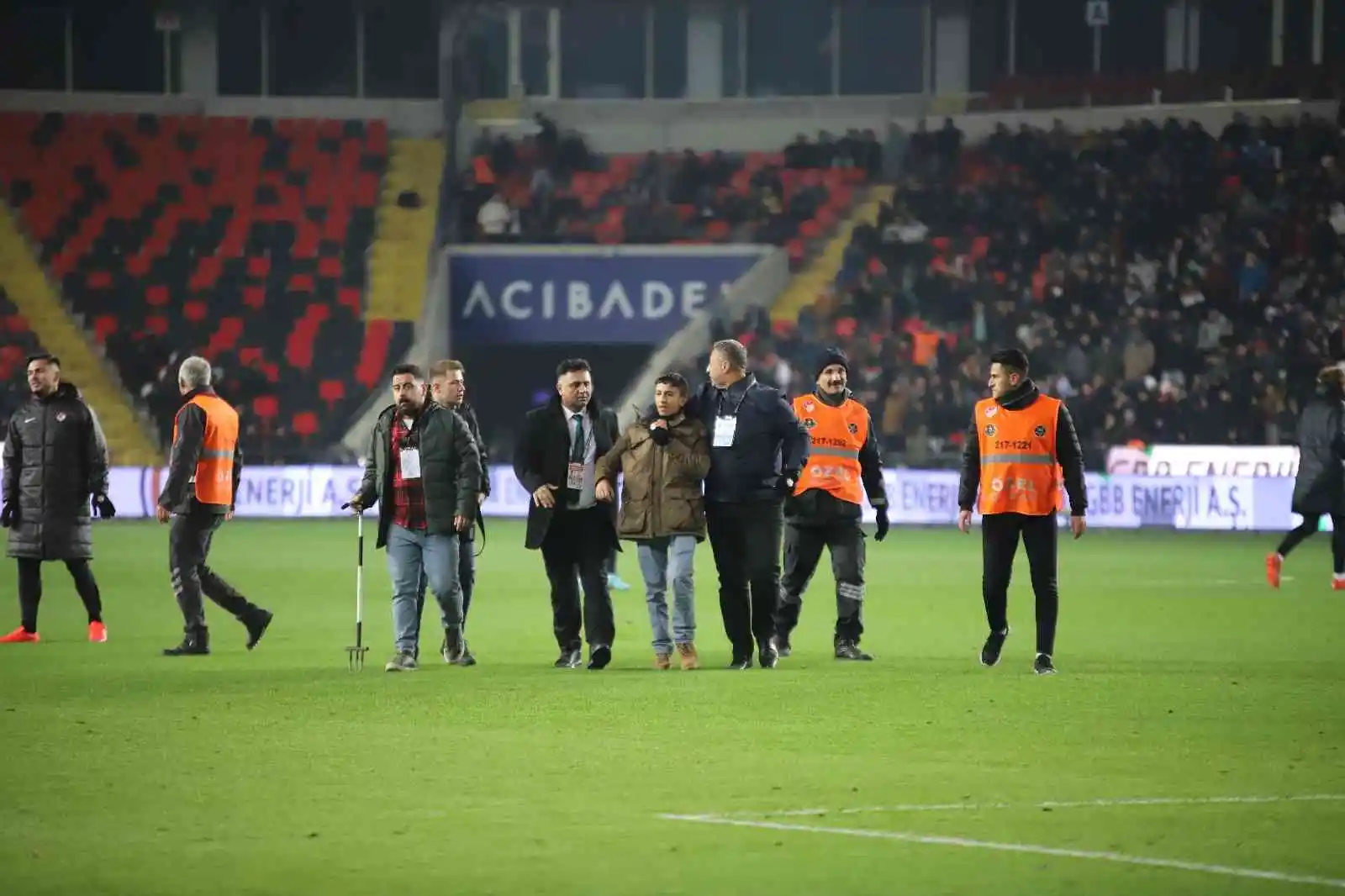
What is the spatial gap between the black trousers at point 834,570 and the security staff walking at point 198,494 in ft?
12.4

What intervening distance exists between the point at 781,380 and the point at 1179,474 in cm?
796

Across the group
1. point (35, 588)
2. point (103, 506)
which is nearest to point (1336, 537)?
point (103, 506)

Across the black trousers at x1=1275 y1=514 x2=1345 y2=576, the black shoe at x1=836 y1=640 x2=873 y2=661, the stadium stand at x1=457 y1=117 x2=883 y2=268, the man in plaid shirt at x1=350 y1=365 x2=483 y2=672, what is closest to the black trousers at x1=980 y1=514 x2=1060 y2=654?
the black shoe at x1=836 y1=640 x2=873 y2=661

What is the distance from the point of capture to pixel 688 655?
16.1 metres

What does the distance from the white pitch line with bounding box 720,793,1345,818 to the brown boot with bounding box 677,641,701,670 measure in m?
6.04

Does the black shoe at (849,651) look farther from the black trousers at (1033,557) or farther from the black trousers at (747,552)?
the black trousers at (1033,557)

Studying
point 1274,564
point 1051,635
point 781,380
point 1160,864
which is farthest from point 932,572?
point 1160,864

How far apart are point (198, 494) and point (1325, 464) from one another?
12.2 m

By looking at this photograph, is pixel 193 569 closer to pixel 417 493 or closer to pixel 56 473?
pixel 56 473

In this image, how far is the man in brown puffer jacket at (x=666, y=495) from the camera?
15.7 meters

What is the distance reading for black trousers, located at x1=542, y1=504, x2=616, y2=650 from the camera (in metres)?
16.3

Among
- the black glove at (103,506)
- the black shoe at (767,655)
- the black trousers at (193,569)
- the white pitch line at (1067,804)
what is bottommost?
the black shoe at (767,655)

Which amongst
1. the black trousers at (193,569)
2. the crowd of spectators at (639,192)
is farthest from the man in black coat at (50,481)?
the crowd of spectators at (639,192)

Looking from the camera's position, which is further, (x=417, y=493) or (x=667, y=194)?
(x=667, y=194)
